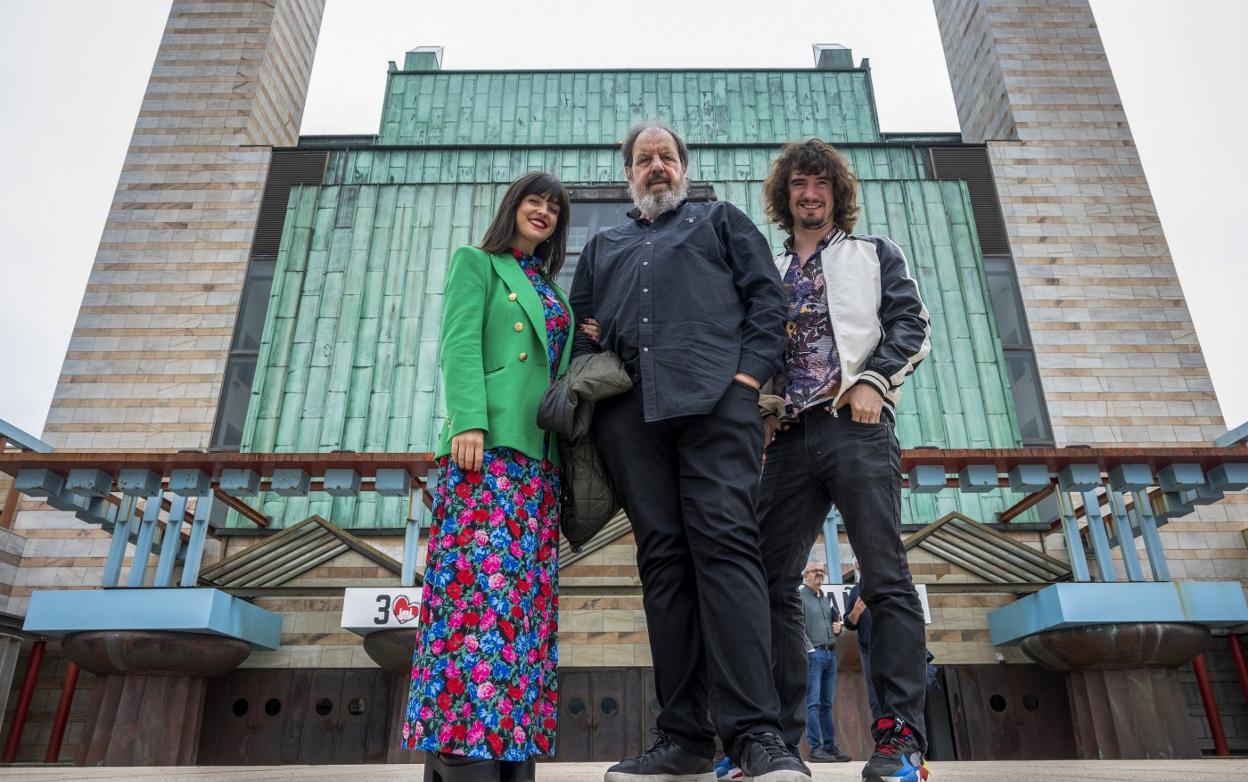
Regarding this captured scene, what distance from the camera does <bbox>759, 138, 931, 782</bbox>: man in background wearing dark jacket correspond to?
2.68m

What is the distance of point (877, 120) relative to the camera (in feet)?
61.0

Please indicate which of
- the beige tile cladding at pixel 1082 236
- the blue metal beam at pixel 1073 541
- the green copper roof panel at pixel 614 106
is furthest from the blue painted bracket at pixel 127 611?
the beige tile cladding at pixel 1082 236

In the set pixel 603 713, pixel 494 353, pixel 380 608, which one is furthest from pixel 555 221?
pixel 603 713

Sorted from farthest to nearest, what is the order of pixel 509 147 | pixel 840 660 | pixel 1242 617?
pixel 509 147, pixel 840 660, pixel 1242 617

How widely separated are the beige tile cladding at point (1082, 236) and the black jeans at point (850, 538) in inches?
502

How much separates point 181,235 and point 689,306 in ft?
52.2

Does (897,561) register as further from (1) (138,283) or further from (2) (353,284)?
(1) (138,283)

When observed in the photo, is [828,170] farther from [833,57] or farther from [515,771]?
[833,57]

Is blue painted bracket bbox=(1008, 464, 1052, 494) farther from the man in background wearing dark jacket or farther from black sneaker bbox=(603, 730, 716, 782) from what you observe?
black sneaker bbox=(603, 730, 716, 782)

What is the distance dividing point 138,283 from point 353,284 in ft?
13.6

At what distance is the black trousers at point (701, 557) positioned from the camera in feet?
8.14

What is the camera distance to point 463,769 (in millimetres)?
2488

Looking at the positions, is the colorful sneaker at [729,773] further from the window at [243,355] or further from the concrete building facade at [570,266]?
the window at [243,355]

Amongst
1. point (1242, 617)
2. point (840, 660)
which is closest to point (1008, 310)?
point (1242, 617)
